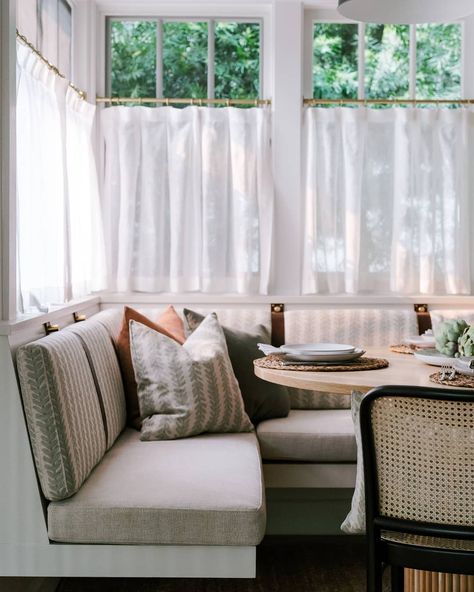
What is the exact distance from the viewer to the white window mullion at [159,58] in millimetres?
3834

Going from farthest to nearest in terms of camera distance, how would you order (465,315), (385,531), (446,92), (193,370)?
(446,92) → (465,315) → (193,370) → (385,531)

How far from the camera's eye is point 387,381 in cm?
217

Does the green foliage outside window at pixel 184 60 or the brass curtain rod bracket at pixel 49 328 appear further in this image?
the green foliage outside window at pixel 184 60

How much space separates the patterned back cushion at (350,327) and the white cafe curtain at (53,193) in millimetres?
933

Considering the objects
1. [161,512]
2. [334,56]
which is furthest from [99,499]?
[334,56]

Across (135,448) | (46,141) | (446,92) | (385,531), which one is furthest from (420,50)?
(385,531)

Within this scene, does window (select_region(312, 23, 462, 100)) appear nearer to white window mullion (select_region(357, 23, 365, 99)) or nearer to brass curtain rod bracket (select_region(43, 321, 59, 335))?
white window mullion (select_region(357, 23, 365, 99))

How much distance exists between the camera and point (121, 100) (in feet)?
12.3

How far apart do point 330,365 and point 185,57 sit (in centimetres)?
207

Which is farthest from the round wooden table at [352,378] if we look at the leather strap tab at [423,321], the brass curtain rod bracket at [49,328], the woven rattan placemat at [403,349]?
the leather strap tab at [423,321]

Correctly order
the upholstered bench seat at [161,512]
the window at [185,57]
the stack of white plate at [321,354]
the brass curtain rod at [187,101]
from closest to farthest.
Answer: the upholstered bench seat at [161,512]
the stack of white plate at [321,354]
the brass curtain rod at [187,101]
the window at [185,57]

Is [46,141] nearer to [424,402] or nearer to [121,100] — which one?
[121,100]

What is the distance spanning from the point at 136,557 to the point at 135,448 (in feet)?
1.64

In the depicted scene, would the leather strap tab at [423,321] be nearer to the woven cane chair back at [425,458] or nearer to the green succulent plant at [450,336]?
the green succulent plant at [450,336]
